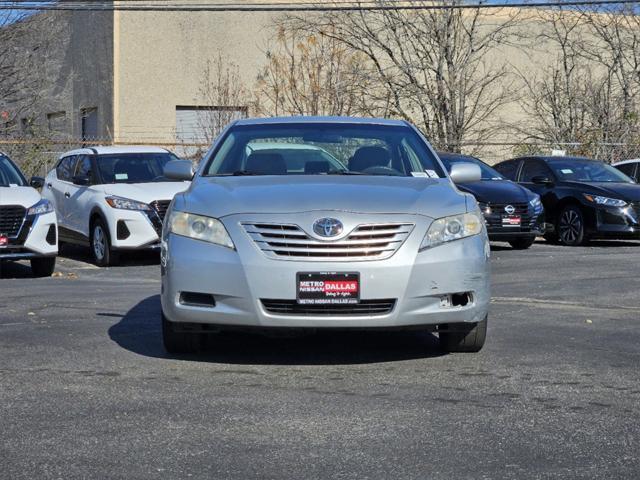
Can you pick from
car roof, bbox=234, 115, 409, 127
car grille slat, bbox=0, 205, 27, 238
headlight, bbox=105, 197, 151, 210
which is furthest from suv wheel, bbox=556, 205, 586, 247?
car roof, bbox=234, 115, 409, 127

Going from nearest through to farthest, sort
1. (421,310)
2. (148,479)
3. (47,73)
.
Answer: (148,479) < (421,310) < (47,73)

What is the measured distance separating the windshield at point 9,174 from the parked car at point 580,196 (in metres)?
8.78

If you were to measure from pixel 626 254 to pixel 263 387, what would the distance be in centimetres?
1192

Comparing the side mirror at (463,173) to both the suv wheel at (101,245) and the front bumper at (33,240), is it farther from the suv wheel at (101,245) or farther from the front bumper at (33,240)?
the suv wheel at (101,245)

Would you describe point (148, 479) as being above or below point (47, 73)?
below

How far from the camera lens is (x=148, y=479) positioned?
4.94 m

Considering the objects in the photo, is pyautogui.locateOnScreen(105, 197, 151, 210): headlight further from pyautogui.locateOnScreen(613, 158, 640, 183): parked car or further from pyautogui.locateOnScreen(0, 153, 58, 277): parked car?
pyautogui.locateOnScreen(613, 158, 640, 183): parked car

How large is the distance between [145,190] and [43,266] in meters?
2.11

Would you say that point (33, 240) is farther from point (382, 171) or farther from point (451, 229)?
point (451, 229)

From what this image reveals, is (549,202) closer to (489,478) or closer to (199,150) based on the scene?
(199,150)

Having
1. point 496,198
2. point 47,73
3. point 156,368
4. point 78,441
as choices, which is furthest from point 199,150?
point 78,441

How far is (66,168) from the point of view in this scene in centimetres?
1892

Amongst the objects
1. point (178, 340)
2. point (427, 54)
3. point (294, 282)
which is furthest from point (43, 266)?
point (427, 54)

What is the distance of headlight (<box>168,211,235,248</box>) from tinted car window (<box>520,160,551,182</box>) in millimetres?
14281
